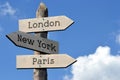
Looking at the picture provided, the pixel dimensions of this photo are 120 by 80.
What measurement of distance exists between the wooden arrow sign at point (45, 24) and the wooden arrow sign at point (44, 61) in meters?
0.58

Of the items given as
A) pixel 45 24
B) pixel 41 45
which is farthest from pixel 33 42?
pixel 45 24

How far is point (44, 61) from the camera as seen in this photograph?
38.6ft

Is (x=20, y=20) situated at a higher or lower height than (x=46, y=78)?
higher

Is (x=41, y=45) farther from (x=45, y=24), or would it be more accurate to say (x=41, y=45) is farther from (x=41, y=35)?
(x=45, y=24)

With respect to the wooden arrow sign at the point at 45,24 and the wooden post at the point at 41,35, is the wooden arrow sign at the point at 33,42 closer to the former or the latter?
the wooden post at the point at 41,35

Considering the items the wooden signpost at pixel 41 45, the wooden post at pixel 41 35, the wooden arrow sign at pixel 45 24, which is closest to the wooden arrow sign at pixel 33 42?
the wooden signpost at pixel 41 45

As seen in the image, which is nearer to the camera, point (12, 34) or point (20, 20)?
point (12, 34)

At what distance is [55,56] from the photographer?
1179 cm

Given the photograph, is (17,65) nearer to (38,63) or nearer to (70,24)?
(38,63)

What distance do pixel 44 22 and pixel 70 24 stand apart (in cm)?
55

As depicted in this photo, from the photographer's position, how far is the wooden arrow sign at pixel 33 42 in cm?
1139

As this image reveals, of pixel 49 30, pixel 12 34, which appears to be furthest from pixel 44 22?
pixel 12 34

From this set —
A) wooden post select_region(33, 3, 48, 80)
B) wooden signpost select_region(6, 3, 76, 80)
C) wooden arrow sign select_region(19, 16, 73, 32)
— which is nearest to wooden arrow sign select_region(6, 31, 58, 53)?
wooden signpost select_region(6, 3, 76, 80)

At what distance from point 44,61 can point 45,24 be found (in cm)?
79
